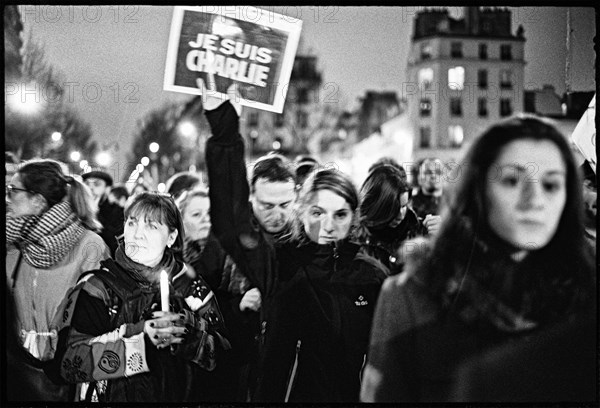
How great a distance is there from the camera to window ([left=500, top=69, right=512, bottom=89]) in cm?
334

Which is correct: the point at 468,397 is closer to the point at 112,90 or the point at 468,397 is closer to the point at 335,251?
the point at 335,251

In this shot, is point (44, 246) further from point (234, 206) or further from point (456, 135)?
point (456, 135)


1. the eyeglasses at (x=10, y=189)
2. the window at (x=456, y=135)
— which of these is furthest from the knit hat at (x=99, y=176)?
the window at (x=456, y=135)

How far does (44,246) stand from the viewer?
A: 3.28 meters

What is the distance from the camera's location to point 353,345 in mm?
3270

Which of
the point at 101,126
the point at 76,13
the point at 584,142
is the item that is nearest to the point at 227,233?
the point at 101,126

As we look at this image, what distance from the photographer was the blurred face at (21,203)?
3273mm

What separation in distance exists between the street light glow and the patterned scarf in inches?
8.7

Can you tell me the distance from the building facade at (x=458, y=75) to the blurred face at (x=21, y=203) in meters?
1.61

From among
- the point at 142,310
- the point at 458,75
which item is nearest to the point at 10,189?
the point at 142,310

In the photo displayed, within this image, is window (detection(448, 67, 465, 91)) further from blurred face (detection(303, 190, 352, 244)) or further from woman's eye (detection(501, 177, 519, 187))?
blurred face (detection(303, 190, 352, 244))

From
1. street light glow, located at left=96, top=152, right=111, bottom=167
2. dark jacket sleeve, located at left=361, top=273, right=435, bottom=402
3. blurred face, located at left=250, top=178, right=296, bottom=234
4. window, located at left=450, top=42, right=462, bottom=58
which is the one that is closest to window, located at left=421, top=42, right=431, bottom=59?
window, located at left=450, top=42, right=462, bottom=58

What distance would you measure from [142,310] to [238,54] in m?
1.14

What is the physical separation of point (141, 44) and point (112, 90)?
0.23 metres
